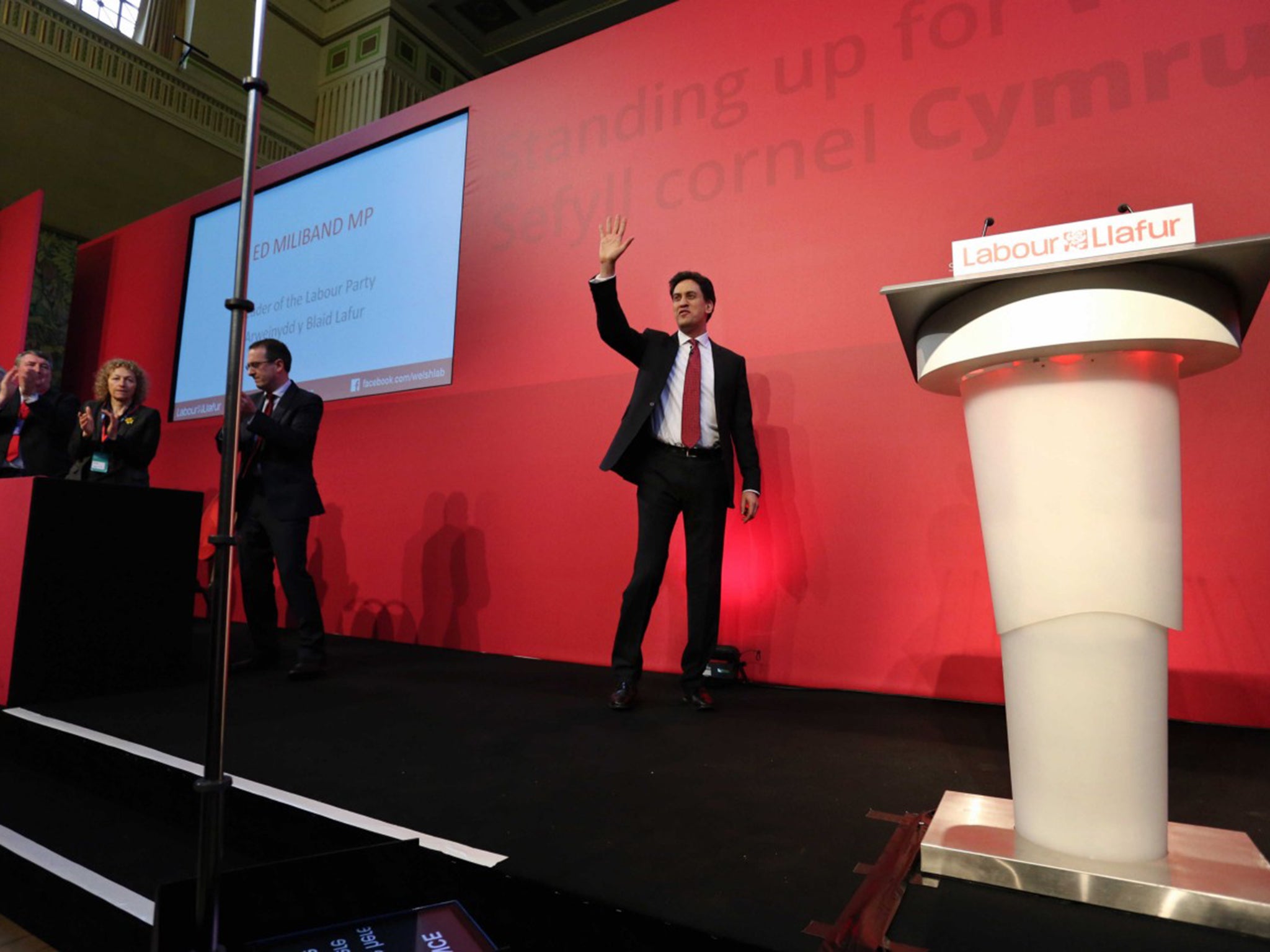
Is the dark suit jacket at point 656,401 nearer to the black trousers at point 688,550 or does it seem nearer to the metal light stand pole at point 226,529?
the black trousers at point 688,550

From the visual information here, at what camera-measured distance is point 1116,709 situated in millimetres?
891

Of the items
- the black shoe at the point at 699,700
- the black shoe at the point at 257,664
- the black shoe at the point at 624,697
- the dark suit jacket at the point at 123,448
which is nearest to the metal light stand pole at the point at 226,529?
the black shoe at the point at 624,697

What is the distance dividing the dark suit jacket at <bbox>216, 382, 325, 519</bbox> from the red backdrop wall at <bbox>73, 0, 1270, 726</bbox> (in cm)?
91

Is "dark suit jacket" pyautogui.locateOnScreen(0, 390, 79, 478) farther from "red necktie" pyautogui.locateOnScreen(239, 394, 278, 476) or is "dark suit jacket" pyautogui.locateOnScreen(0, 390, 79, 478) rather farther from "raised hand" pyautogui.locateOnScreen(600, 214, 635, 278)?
"raised hand" pyautogui.locateOnScreen(600, 214, 635, 278)

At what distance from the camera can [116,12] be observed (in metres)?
6.66

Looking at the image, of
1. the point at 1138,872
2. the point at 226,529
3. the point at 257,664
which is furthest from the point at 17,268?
the point at 1138,872

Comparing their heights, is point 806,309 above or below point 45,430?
above

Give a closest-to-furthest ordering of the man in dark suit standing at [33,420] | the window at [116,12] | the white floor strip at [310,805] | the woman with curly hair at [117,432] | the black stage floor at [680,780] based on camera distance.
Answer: the black stage floor at [680,780]
the white floor strip at [310,805]
the woman with curly hair at [117,432]
the man in dark suit standing at [33,420]
the window at [116,12]

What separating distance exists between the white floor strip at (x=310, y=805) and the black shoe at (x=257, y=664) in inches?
34.8

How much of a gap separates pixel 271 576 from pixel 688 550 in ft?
5.87

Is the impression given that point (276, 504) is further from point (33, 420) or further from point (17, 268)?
point (17, 268)

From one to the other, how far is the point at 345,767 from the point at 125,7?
8.03 metres

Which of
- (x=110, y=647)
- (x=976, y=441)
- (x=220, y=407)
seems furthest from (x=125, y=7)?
(x=976, y=441)

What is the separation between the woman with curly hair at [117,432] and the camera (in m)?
3.15
